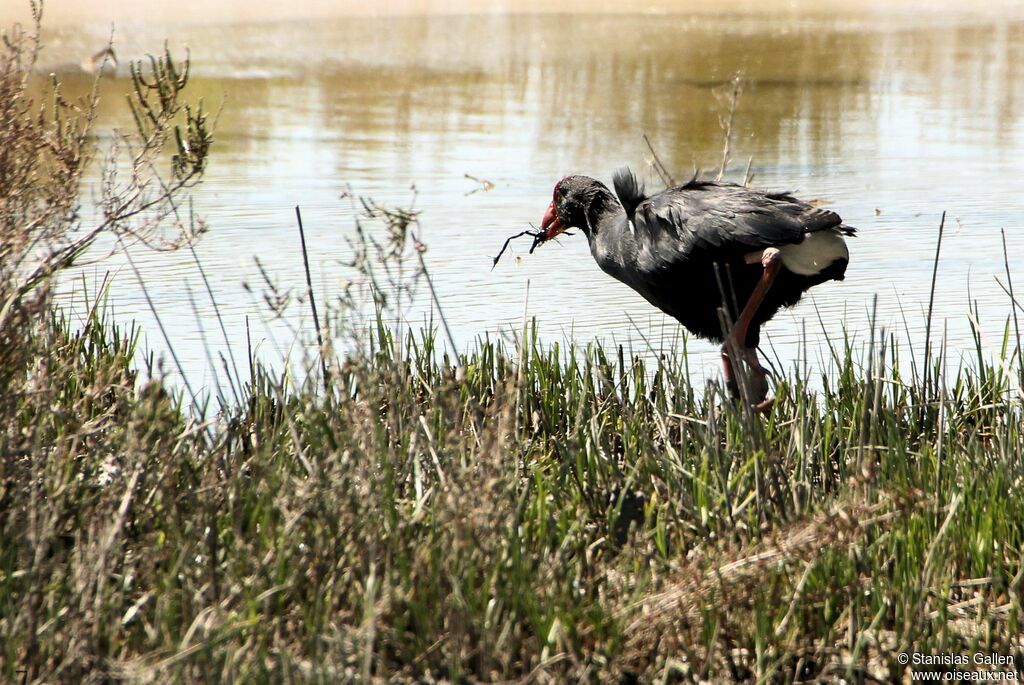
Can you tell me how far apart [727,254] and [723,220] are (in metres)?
0.11

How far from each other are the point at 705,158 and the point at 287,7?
10.9 m

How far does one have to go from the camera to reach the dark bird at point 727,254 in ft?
14.5

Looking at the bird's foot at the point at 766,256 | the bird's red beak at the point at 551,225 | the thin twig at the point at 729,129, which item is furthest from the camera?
the thin twig at the point at 729,129

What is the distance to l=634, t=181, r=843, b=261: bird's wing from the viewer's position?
4391 millimetres

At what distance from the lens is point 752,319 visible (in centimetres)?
462

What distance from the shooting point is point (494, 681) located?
9.57 feet

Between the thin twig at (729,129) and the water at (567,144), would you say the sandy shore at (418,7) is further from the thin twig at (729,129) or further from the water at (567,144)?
the thin twig at (729,129)

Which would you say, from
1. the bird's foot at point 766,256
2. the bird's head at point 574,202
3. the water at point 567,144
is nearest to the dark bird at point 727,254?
the bird's foot at point 766,256

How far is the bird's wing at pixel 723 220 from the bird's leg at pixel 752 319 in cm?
5

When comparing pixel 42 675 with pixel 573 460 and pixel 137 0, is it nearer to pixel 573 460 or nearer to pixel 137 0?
pixel 573 460

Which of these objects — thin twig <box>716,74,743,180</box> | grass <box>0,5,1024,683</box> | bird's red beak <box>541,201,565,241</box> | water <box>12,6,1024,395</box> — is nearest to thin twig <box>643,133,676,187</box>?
thin twig <box>716,74,743,180</box>

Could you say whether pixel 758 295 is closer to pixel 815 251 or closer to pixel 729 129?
pixel 815 251

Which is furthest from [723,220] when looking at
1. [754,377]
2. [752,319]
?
[754,377]

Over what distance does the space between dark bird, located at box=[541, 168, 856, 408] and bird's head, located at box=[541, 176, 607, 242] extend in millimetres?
317
